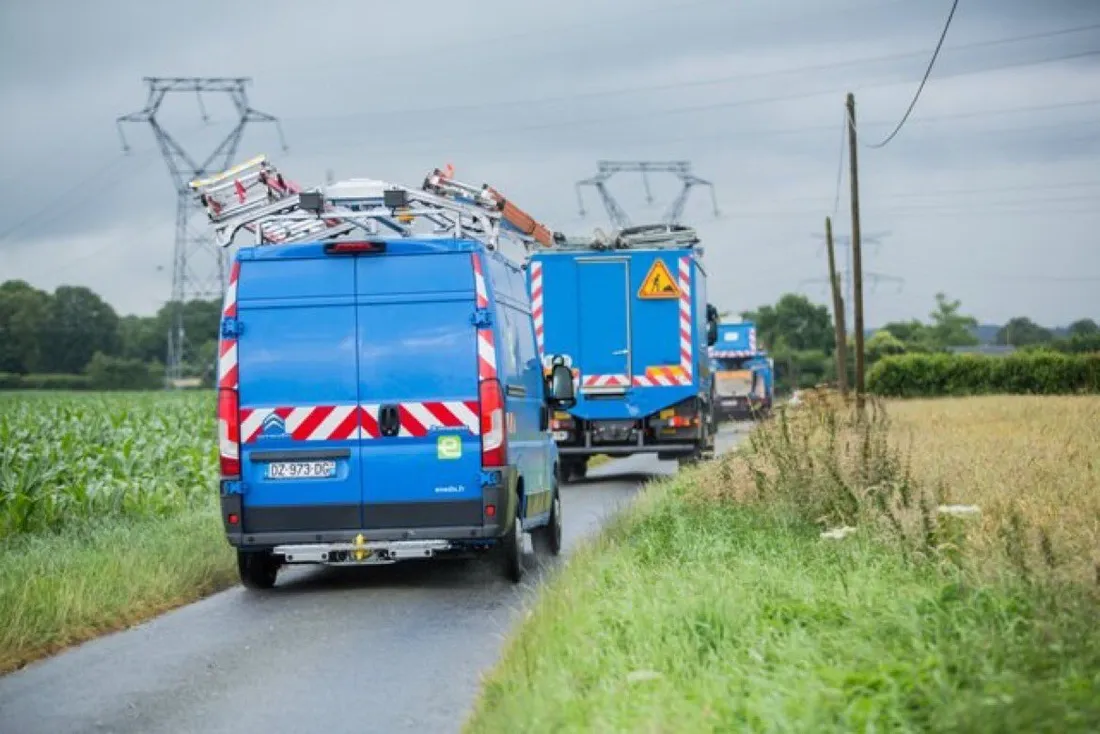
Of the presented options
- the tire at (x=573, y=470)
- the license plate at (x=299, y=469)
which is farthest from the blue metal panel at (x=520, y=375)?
the tire at (x=573, y=470)

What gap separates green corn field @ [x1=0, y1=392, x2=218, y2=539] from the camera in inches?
672

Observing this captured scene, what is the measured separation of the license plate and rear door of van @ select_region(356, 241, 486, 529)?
0.29 metres

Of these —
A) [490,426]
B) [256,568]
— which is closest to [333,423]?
[490,426]

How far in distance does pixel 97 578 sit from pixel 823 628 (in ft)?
21.1

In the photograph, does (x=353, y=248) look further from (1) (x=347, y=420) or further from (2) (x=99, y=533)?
(2) (x=99, y=533)

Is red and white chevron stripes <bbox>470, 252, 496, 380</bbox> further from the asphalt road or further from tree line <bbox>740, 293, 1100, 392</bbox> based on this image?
tree line <bbox>740, 293, 1100, 392</bbox>

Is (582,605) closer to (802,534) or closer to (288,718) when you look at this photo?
(288,718)

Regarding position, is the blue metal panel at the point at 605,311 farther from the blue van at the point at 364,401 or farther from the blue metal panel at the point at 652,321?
the blue van at the point at 364,401

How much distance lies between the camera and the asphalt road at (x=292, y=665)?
818cm

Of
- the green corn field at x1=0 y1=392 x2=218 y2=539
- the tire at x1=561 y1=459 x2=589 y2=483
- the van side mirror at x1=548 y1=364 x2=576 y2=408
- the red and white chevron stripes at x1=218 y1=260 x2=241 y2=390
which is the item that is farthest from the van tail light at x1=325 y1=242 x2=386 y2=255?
the tire at x1=561 y1=459 x2=589 y2=483

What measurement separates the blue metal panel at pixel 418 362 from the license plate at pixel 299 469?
297 mm

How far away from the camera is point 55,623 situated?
10844 millimetres

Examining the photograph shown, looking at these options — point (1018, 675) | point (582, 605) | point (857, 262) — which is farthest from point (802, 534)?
point (857, 262)

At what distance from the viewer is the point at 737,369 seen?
60.5 m
